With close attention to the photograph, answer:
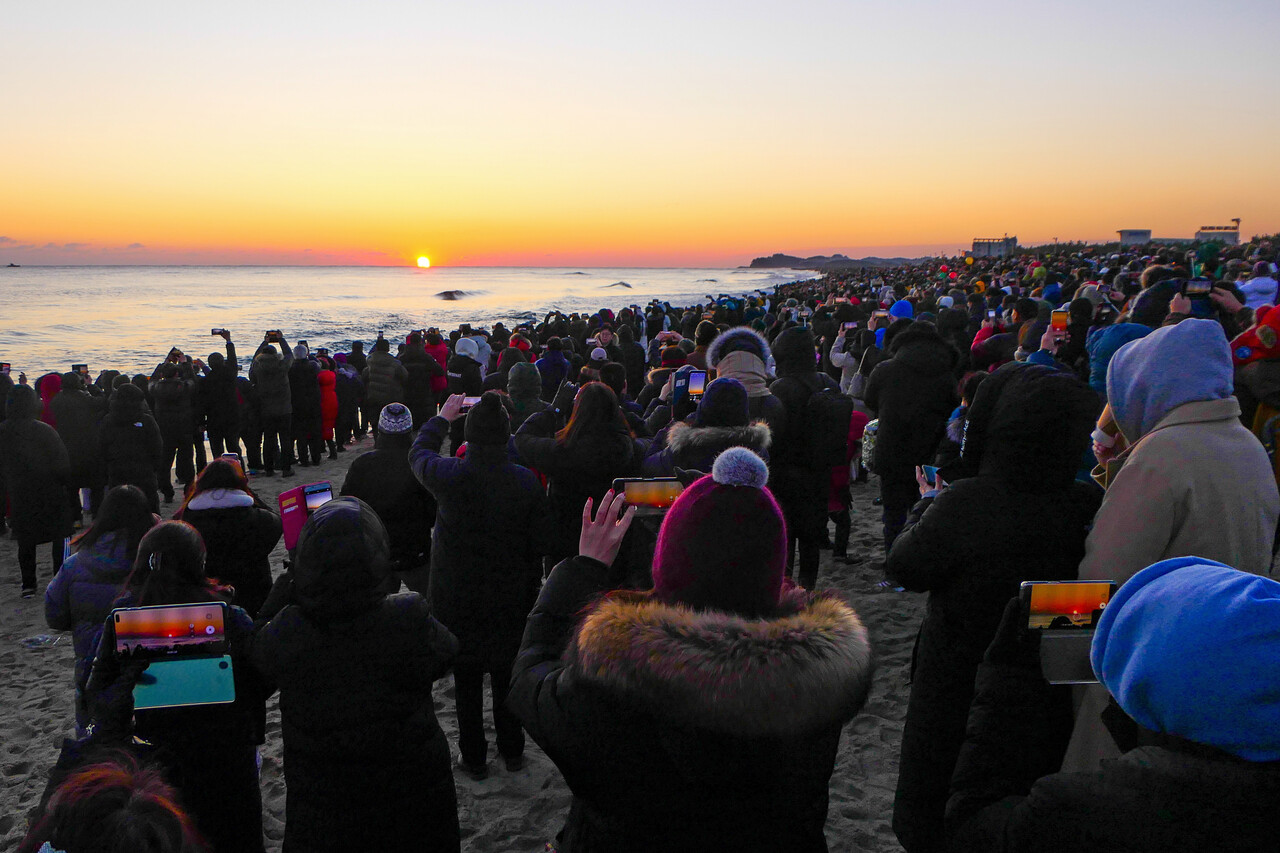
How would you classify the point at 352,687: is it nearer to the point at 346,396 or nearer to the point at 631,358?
the point at 631,358

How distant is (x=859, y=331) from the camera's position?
29.9 feet

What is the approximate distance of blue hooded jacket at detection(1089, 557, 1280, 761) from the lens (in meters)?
1.00

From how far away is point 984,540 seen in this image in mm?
2162

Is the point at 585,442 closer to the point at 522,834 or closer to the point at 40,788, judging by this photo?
the point at 522,834

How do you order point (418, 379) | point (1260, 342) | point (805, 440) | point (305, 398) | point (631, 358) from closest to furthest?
point (1260, 342) → point (805, 440) → point (305, 398) → point (418, 379) → point (631, 358)

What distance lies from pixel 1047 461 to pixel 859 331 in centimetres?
727

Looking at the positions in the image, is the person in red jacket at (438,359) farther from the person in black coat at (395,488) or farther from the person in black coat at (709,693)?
the person in black coat at (709,693)

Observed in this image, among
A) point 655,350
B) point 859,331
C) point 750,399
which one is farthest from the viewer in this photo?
point 655,350

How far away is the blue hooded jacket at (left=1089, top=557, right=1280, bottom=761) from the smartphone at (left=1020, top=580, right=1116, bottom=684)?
25cm

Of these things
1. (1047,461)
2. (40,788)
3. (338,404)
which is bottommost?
(40,788)

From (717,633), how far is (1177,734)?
0.69 m

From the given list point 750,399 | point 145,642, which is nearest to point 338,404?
point 750,399

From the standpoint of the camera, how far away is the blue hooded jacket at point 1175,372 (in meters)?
2.11

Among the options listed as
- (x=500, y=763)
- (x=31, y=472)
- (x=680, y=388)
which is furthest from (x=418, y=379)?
(x=500, y=763)
